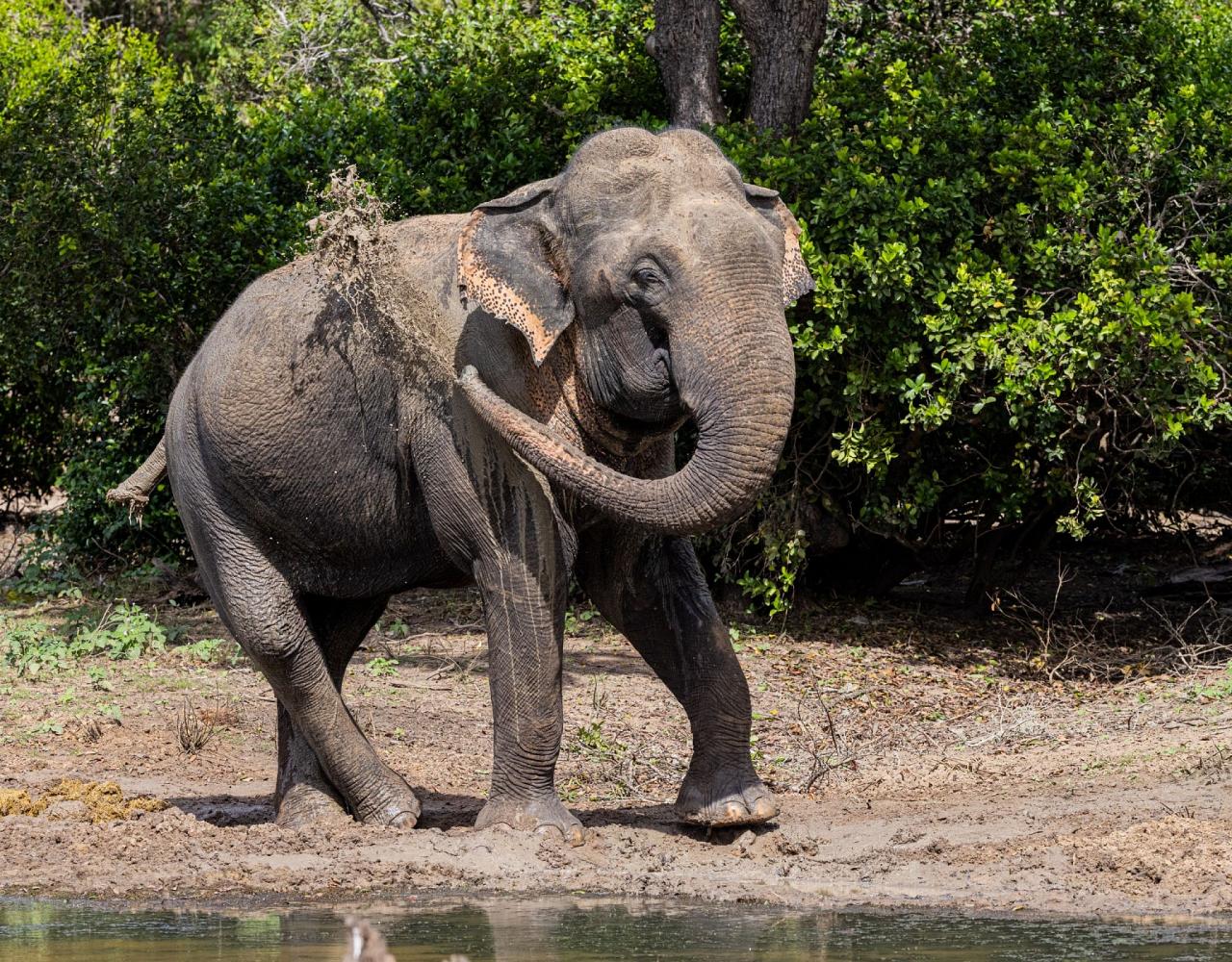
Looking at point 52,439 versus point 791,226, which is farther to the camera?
point 52,439

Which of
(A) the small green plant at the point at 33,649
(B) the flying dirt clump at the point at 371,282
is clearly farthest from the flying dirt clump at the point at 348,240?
(A) the small green plant at the point at 33,649

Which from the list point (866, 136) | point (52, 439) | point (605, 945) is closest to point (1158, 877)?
point (605, 945)

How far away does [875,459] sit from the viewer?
34.0 feet

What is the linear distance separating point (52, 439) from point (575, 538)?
952 centimetres

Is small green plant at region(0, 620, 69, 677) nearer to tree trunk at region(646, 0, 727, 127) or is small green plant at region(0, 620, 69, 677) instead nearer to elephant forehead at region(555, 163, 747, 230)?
tree trunk at region(646, 0, 727, 127)

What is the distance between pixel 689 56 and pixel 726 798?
588 centimetres

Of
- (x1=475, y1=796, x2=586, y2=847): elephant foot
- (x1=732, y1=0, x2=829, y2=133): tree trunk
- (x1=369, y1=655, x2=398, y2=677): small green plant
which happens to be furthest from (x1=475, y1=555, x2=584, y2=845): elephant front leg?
(x1=732, y1=0, x2=829, y2=133): tree trunk

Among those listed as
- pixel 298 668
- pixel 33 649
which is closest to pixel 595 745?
pixel 298 668

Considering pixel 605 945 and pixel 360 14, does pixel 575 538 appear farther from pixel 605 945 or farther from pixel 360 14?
pixel 360 14

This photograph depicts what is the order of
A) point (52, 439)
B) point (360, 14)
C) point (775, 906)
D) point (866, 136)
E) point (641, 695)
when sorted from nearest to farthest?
1. point (775, 906)
2. point (641, 695)
3. point (866, 136)
4. point (52, 439)
5. point (360, 14)

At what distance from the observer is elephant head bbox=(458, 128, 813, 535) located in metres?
5.59

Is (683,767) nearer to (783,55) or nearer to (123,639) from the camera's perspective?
(123,639)

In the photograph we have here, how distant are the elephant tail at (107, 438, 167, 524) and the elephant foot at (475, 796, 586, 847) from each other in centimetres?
222

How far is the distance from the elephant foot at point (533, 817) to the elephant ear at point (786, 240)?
1956mm
